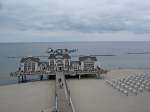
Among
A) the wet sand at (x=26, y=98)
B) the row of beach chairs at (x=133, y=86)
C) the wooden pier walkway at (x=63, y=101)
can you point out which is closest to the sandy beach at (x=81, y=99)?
the wet sand at (x=26, y=98)

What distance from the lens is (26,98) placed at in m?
27.1

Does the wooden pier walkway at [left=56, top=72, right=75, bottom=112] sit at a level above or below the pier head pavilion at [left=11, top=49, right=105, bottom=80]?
below

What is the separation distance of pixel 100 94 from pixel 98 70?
12.4m

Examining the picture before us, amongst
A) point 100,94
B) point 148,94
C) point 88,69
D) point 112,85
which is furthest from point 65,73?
point 148,94

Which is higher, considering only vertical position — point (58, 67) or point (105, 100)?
point (58, 67)

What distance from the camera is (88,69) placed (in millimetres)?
41281

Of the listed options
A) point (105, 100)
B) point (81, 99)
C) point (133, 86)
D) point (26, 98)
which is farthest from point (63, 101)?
point (133, 86)

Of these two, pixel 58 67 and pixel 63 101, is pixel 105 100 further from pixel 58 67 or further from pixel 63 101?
pixel 58 67

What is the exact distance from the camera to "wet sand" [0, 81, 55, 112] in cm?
2331

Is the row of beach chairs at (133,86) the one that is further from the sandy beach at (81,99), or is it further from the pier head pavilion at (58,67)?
the pier head pavilion at (58,67)

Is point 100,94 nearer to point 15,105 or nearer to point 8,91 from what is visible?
point 15,105

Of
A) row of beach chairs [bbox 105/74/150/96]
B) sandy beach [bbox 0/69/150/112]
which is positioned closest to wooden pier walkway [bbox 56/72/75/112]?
sandy beach [bbox 0/69/150/112]

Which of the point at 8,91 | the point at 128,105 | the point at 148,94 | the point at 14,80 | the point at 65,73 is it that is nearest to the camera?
the point at 128,105

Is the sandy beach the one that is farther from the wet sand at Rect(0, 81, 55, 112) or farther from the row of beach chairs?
the row of beach chairs
